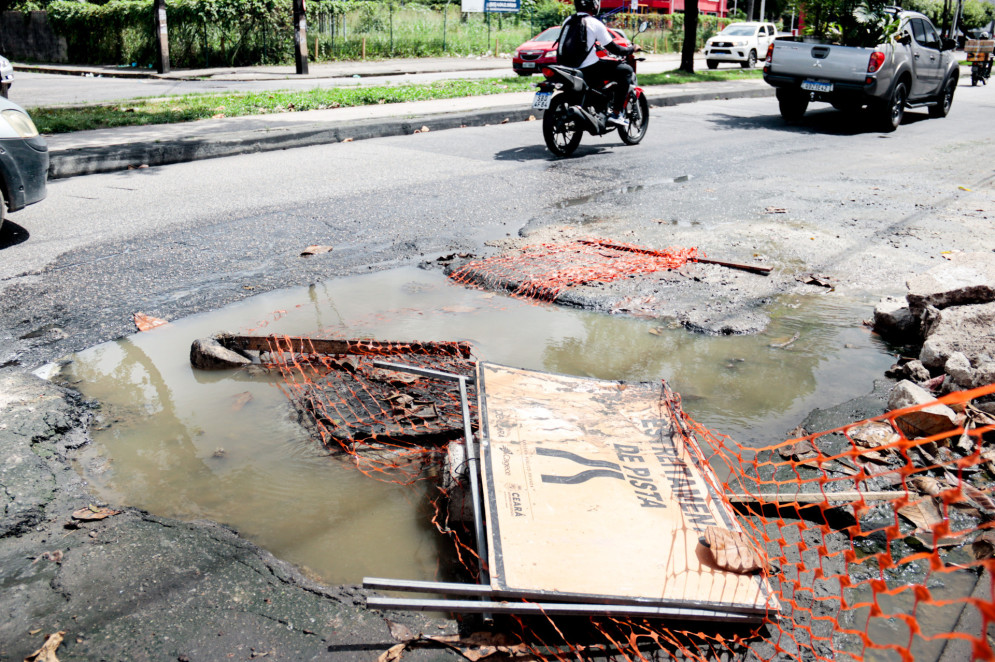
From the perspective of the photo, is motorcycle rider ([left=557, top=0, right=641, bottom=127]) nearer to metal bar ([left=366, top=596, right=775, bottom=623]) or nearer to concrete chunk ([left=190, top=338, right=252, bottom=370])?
concrete chunk ([left=190, top=338, right=252, bottom=370])

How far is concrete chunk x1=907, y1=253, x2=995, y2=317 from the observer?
13.1ft

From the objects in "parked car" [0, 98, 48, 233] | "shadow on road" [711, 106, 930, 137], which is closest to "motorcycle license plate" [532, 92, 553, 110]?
"shadow on road" [711, 106, 930, 137]

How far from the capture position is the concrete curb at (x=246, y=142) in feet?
26.3

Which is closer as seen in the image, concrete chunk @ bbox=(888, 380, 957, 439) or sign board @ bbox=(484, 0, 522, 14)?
concrete chunk @ bbox=(888, 380, 957, 439)

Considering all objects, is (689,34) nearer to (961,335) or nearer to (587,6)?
(587,6)

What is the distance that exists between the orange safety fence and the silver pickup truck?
982 cm

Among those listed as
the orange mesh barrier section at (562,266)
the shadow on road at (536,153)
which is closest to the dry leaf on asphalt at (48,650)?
the orange mesh barrier section at (562,266)

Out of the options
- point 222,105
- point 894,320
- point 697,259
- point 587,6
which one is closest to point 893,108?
point 587,6

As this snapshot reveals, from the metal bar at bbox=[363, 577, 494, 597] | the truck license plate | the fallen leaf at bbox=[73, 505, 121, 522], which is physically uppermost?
the truck license plate

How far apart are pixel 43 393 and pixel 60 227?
3.15 metres

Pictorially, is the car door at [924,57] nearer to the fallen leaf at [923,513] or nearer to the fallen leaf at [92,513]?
the fallen leaf at [923,513]

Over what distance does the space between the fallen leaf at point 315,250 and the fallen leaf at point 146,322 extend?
4.40 ft

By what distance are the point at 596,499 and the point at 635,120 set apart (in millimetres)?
8418

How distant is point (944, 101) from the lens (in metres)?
14.5
